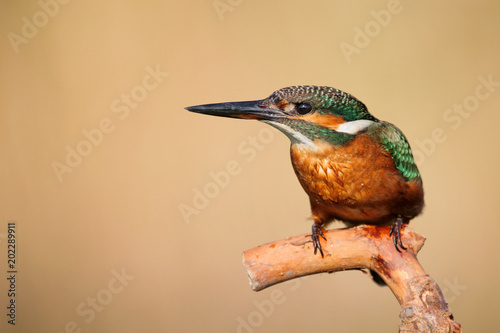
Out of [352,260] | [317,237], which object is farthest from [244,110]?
[352,260]

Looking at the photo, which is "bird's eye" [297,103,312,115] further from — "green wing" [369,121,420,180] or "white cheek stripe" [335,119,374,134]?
"green wing" [369,121,420,180]

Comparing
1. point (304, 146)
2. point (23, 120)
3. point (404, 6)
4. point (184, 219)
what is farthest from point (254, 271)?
point (404, 6)

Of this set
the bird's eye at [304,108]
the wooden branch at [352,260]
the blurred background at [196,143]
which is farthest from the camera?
the blurred background at [196,143]

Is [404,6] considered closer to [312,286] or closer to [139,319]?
[312,286]


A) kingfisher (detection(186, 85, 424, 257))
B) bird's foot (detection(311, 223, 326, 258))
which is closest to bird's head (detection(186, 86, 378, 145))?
kingfisher (detection(186, 85, 424, 257))

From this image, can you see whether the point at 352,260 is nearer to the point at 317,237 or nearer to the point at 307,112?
the point at 317,237

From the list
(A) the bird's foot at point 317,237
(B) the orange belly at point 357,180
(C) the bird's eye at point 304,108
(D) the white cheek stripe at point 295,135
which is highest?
(C) the bird's eye at point 304,108

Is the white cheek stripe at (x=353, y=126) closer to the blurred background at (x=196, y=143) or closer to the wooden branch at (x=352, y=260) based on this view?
the wooden branch at (x=352, y=260)

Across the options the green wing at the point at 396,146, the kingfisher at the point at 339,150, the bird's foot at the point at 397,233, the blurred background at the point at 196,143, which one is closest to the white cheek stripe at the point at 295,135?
the kingfisher at the point at 339,150
